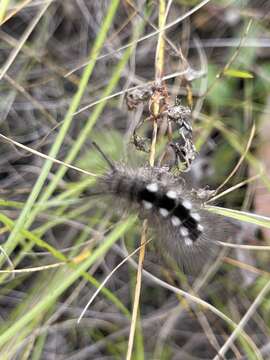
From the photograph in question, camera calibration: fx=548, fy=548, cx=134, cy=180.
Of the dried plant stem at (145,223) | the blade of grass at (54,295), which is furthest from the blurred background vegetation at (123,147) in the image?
the blade of grass at (54,295)

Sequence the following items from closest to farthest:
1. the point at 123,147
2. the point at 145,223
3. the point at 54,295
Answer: the point at 54,295 → the point at 145,223 → the point at 123,147

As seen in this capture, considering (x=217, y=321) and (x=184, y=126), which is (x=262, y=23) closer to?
(x=184, y=126)

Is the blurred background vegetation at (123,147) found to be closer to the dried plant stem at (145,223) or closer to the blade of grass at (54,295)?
the dried plant stem at (145,223)

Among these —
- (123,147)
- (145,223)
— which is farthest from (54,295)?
(123,147)

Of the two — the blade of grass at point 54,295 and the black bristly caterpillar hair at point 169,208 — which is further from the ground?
the black bristly caterpillar hair at point 169,208

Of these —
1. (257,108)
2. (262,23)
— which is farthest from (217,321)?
(262,23)

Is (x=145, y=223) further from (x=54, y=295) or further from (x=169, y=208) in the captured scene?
(x=54, y=295)

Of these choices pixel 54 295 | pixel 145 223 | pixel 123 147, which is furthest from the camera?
pixel 123 147

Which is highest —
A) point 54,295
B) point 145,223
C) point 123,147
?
point 123,147
